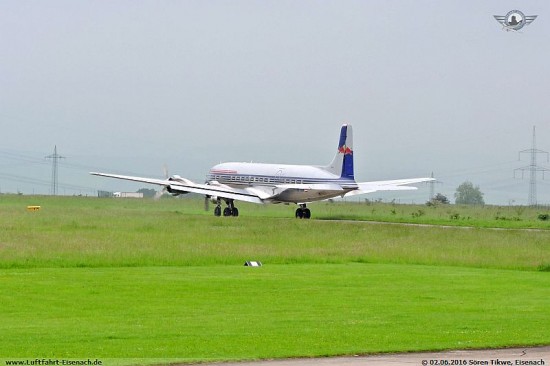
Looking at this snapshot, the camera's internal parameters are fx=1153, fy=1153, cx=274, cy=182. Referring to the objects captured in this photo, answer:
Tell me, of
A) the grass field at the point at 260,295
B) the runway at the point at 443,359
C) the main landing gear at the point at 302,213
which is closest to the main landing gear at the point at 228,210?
the main landing gear at the point at 302,213

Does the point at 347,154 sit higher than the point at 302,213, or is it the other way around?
the point at 347,154

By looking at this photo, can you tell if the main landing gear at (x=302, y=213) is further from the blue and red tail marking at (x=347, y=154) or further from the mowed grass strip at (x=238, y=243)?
the mowed grass strip at (x=238, y=243)

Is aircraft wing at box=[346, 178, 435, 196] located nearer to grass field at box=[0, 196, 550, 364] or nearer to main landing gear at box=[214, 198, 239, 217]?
main landing gear at box=[214, 198, 239, 217]

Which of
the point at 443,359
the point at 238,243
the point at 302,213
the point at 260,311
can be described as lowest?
the point at 443,359

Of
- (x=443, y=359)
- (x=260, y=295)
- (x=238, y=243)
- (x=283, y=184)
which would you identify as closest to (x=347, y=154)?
(x=283, y=184)

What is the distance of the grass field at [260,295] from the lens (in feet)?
64.5

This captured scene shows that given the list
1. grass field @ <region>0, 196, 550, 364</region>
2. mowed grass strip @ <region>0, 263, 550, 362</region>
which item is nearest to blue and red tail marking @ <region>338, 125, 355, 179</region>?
grass field @ <region>0, 196, 550, 364</region>

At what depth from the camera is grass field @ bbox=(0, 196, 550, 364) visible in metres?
19.7

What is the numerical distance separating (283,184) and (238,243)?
104 feet

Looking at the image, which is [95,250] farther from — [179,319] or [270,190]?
[270,190]

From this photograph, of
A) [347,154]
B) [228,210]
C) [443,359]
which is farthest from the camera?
[228,210]

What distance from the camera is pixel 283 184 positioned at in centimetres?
8250

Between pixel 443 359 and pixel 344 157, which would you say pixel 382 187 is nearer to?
pixel 344 157

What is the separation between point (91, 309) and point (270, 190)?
5843 centimetres
